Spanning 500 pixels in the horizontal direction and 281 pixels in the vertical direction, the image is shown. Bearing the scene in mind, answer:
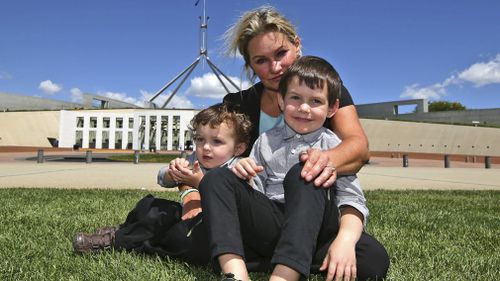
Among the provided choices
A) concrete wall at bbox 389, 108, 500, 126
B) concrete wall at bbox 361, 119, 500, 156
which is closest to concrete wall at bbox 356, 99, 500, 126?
concrete wall at bbox 389, 108, 500, 126

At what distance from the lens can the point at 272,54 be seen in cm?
243

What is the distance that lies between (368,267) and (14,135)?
49.7m

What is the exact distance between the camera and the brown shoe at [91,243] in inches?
94.2

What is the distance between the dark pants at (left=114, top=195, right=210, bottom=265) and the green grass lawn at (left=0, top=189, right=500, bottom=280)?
7 centimetres

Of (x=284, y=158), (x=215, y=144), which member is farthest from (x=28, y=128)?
(x=284, y=158)

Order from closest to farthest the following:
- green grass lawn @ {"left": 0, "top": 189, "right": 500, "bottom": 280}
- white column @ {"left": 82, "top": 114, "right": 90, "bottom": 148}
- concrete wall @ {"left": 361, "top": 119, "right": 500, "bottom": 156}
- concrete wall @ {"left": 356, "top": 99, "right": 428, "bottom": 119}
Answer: green grass lawn @ {"left": 0, "top": 189, "right": 500, "bottom": 280}
concrete wall @ {"left": 361, "top": 119, "right": 500, "bottom": 156}
white column @ {"left": 82, "top": 114, "right": 90, "bottom": 148}
concrete wall @ {"left": 356, "top": 99, "right": 428, "bottom": 119}

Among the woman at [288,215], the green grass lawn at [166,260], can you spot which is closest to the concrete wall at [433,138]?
the green grass lawn at [166,260]

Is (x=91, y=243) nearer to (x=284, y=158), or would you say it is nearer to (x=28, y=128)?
(x=284, y=158)

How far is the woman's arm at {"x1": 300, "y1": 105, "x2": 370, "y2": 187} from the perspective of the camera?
1740mm

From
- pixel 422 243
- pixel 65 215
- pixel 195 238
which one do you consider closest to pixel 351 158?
pixel 195 238

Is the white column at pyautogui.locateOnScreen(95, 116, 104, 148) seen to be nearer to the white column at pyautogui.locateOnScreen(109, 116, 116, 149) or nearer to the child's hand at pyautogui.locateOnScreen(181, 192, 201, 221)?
the white column at pyautogui.locateOnScreen(109, 116, 116, 149)

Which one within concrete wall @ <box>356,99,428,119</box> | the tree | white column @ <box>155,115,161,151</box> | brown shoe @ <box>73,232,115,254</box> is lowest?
brown shoe @ <box>73,232,115,254</box>

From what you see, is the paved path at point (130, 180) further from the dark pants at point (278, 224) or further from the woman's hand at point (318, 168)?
the woman's hand at point (318, 168)

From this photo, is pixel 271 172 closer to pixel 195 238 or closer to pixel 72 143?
pixel 195 238
